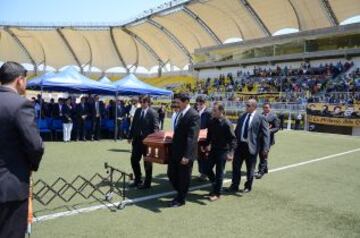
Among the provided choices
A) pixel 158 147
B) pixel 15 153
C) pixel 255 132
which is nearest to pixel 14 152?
pixel 15 153

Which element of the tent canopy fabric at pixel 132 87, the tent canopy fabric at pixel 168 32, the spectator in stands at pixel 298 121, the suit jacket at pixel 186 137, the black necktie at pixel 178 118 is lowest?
the spectator in stands at pixel 298 121

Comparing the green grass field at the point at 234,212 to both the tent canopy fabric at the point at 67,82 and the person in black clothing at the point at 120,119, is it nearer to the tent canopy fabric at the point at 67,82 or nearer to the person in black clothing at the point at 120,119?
the tent canopy fabric at the point at 67,82

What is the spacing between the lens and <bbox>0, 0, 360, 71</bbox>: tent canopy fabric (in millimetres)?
44156

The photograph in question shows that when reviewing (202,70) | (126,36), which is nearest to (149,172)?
(202,70)

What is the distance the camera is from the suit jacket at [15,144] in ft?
10.00

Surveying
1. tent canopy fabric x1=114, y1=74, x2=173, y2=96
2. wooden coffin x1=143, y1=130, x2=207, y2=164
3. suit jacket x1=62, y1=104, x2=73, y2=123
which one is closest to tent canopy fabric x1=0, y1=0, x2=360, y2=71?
tent canopy fabric x1=114, y1=74, x2=173, y2=96

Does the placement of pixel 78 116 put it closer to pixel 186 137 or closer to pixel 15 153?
pixel 186 137

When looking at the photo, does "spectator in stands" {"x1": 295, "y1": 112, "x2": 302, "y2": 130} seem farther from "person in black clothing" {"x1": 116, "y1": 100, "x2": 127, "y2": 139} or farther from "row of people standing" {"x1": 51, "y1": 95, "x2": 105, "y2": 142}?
"row of people standing" {"x1": 51, "y1": 95, "x2": 105, "y2": 142}

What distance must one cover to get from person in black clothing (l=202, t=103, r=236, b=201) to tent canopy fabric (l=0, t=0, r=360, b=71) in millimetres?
36898

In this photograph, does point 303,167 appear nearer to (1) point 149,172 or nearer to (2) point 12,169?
(1) point 149,172

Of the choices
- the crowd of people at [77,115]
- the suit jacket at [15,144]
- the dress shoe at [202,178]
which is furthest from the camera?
the crowd of people at [77,115]

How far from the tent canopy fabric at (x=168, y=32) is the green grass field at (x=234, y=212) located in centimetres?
3562

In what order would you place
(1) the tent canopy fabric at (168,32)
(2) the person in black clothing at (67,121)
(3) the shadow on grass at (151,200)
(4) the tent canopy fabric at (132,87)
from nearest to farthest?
(3) the shadow on grass at (151,200)
(2) the person in black clothing at (67,121)
(4) the tent canopy fabric at (132,87)
(1) the tent canopy fabric at (168,32)

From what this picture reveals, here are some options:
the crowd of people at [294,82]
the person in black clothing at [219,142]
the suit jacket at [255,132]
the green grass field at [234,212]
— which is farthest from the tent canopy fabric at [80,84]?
the crowd of people at [294,82]
